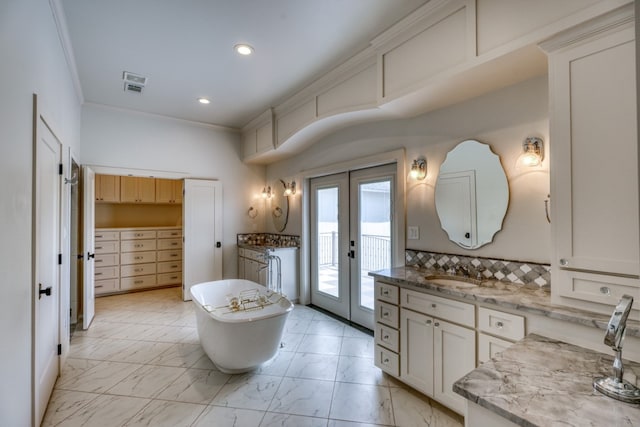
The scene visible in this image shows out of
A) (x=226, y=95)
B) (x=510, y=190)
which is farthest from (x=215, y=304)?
(x=510, y=190)

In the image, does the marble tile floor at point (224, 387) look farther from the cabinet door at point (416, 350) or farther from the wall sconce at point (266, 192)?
the wall sconce at point (266, 192)

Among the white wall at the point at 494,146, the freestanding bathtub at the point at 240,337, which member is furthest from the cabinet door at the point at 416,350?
the freestanding bathtub at the point at 240,337

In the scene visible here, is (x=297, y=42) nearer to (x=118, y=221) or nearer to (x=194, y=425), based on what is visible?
(x=194, y=425)

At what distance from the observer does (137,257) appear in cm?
561

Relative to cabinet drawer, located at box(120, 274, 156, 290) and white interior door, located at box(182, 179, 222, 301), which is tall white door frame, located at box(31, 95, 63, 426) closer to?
white interior door, located at box(182, 179, 222, 301)

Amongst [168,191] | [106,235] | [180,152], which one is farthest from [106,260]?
[180,152]

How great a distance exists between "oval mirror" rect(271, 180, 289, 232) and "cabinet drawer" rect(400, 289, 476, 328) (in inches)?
120

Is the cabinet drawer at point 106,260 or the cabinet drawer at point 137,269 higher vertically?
the cabinet drawer at point 106,260

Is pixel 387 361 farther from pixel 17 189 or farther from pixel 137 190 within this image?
pixel 137 190

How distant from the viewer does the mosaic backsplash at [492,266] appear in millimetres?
2080

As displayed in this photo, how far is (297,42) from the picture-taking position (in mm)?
2697

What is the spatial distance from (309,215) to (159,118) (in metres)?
2.93

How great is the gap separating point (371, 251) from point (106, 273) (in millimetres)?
4861

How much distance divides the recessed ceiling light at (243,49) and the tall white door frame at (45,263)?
5.39ft
